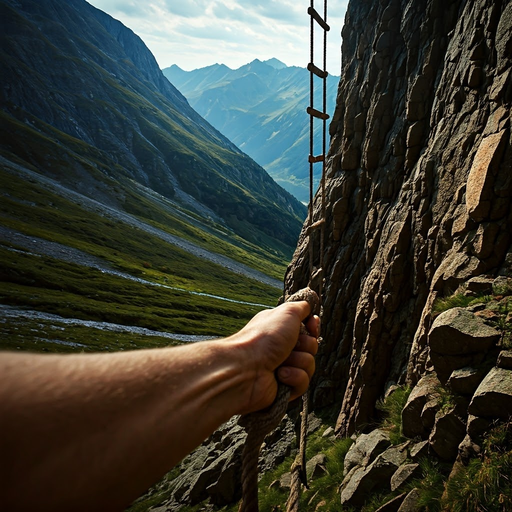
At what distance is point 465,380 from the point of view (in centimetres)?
992

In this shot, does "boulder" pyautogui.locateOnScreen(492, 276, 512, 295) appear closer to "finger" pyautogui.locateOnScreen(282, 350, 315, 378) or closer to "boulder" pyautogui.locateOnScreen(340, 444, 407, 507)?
"boulder" pyautogui.locateOnScreen(340, 444, 407, 507)

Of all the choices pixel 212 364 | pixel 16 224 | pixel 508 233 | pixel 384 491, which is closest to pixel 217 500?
pixel 384 491

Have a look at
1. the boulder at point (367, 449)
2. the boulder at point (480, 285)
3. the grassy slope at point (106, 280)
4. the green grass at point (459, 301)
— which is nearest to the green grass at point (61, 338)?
the grassy slope at point (106, 280)

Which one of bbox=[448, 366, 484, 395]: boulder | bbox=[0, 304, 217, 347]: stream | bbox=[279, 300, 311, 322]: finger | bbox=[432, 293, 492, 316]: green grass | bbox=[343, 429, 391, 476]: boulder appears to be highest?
bbox=[432, 293, 492, 316]: green grass

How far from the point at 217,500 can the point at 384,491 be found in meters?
18.5

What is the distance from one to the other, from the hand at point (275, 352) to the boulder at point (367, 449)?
10.3m

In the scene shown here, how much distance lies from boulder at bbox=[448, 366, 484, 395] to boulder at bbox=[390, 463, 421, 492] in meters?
2.51

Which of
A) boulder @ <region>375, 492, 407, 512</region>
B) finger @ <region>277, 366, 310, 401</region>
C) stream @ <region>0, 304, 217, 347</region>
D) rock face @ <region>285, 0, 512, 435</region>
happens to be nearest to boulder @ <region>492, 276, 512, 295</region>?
rock face @ <region>285, 0, 512, 435</region>

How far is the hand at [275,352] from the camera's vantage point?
3.75m

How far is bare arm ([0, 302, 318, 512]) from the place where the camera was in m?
1.77

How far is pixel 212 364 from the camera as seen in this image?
10.2 feet

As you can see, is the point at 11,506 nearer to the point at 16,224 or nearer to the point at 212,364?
the point at 212,364

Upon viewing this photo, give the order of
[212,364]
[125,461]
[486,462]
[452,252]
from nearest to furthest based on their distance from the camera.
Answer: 1. [125,461]
2. [212,364]
3. [486,462]
4. [452,252]

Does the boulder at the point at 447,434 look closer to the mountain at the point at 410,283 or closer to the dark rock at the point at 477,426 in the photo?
the mountain at the point at 410,283
